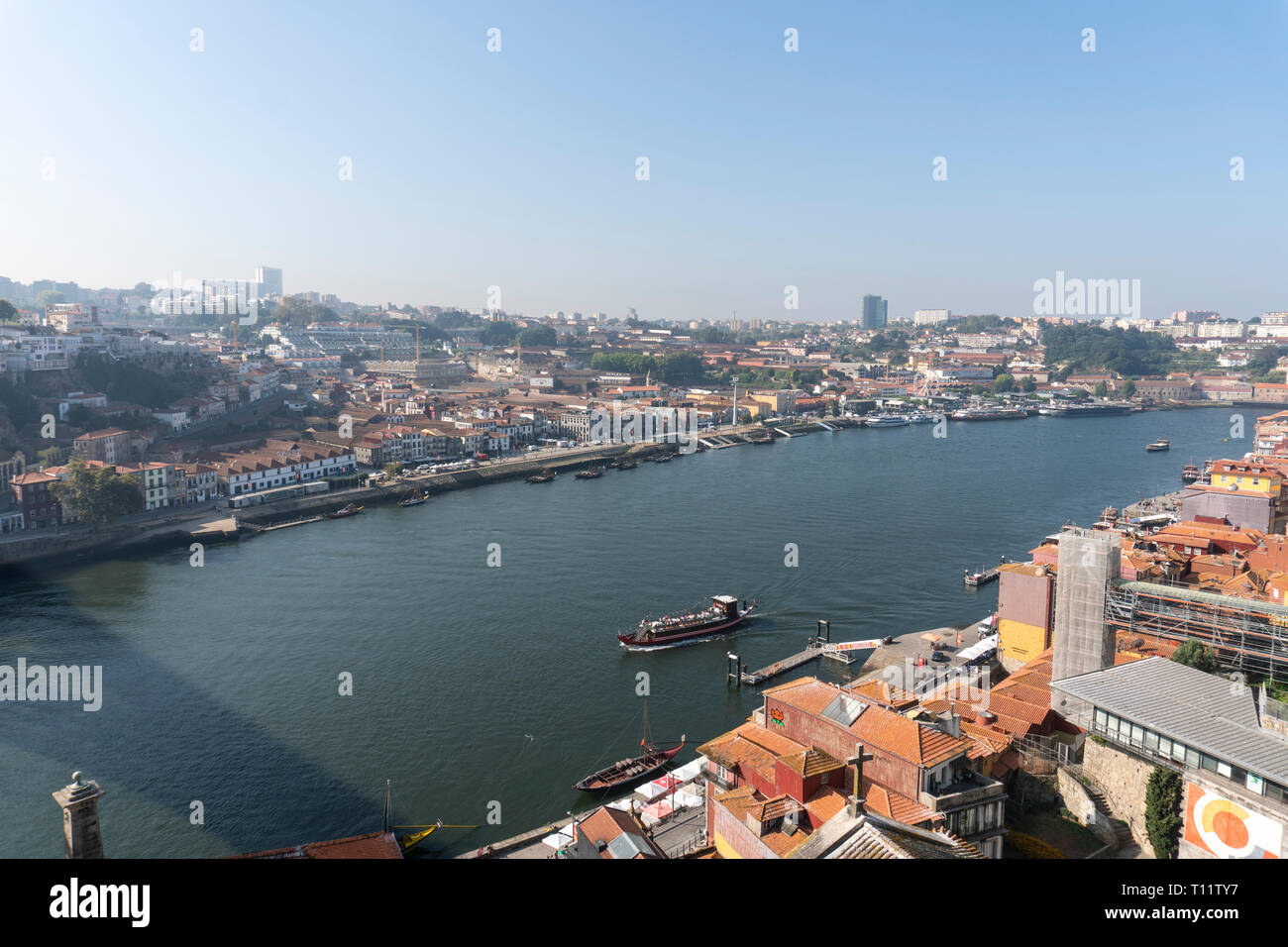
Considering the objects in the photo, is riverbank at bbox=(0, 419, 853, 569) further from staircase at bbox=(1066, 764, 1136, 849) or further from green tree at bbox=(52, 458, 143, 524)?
staircase at bbox=(1066, 764, 1136, 849)

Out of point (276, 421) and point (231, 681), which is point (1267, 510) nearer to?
point (231, 681)

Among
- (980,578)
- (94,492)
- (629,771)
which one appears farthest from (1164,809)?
(94,492)

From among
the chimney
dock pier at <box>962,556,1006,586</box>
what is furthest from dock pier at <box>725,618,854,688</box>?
the chimney

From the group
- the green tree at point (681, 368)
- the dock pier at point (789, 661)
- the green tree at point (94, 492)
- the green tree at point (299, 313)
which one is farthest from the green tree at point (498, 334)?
the dock pier at point (789, 661)

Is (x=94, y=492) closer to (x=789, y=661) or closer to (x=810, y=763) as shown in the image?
(x=789, y=661)

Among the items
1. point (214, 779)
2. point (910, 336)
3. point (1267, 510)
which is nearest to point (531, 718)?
point (214, 779)
